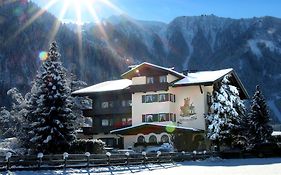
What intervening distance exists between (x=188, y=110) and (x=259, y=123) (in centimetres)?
968

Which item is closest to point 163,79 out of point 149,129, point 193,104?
point 193,104

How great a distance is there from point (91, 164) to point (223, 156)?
881 inches

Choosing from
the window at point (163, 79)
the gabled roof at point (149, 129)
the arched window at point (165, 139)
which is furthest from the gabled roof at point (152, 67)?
the arched window at point (165, 139)

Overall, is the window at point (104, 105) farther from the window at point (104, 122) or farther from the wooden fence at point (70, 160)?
the wooden fence at point (70, 160)

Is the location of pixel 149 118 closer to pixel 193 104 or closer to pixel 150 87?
pixel 150 87

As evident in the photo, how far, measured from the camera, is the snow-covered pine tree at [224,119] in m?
51.5

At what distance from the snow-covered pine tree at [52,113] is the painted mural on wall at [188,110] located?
23874 mm

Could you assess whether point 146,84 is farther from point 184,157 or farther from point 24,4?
point 24,4

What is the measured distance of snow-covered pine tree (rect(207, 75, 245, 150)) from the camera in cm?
5153

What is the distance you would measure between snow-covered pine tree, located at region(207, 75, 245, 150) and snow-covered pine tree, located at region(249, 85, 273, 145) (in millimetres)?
1732

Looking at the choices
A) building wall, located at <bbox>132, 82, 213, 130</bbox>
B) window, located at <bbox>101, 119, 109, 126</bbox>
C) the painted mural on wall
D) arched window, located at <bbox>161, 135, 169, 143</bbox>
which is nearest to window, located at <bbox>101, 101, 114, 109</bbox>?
window, located at <bbox>101, 119, 109, 126</bbox>

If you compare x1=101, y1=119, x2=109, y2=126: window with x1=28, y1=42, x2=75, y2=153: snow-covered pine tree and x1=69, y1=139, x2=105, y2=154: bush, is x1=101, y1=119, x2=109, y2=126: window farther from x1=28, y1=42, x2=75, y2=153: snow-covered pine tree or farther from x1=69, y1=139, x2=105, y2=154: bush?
x1=28, y1=42, x2=75, y2=153: snow-covered pine tree

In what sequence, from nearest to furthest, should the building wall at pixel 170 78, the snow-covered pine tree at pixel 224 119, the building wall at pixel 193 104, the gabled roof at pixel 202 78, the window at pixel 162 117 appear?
the snow-covered pine tree at pixel 224 119 → the gabled roof at pixel 202 78 → the building wall at pixel 193 104 → the window at pixel 162 117 → the building wall at pixel 170 78

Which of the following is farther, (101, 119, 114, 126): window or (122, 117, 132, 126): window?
(101, 119, 114, 126): window
